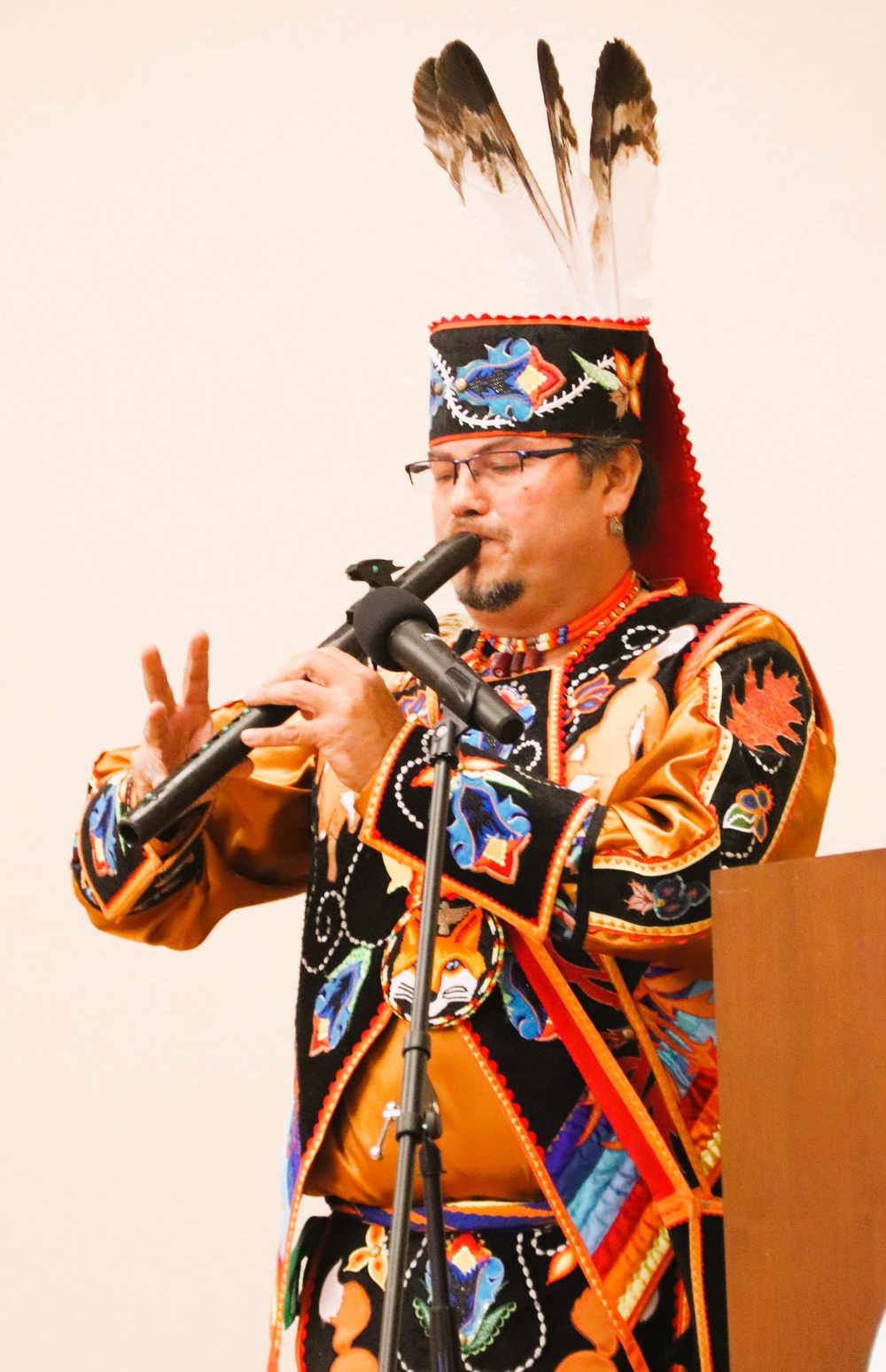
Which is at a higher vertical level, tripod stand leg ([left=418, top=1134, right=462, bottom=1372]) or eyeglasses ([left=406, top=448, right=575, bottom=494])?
eyeglasses ([left=406, top=448, right=575, bottom=494])

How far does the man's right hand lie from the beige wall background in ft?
3.99

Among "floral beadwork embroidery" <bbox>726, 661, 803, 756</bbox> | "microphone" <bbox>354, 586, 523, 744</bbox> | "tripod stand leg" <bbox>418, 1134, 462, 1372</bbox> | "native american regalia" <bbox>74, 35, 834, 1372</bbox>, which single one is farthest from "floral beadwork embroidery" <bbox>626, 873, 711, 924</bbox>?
"tripod stand leg" <bbox>418, 1134, 462, 1372</bbox>

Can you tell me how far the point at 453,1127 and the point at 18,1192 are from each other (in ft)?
5.02

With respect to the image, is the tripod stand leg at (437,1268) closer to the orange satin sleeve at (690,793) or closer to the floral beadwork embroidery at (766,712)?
the orange satin sleeve at (690,793)

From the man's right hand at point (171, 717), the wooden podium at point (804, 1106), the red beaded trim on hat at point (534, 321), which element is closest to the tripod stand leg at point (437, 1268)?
the wooden podium at point (804, 1106)

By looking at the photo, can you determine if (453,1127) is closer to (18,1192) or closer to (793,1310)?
(793,1310)

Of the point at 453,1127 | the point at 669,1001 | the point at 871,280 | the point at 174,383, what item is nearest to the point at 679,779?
the point at 669,1001

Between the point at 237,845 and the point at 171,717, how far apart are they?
30cm

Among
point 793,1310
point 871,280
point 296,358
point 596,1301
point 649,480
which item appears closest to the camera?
point 793,1310

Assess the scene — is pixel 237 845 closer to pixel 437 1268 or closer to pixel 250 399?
pixel 437 1268

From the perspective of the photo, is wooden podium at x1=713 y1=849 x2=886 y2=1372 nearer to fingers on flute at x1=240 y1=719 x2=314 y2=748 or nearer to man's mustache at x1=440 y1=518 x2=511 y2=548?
fingers on flute at x1=240 y1=719 x2=314 y2=748

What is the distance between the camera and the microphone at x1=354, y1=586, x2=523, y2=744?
5.52ft

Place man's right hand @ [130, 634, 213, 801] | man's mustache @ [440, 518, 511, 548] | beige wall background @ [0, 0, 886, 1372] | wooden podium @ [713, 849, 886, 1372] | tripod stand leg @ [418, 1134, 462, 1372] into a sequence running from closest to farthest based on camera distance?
wooden podium @ [713, 849, 886, 1372], tripod stand leg @ [418, 1134, 462, 1372], man's right hand @ [130, 634, 213, 801], man's mustache @ [440, 518, 511, 548], beige wall background @ [0, 0, 886, 1372]

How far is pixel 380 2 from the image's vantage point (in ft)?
11.8
